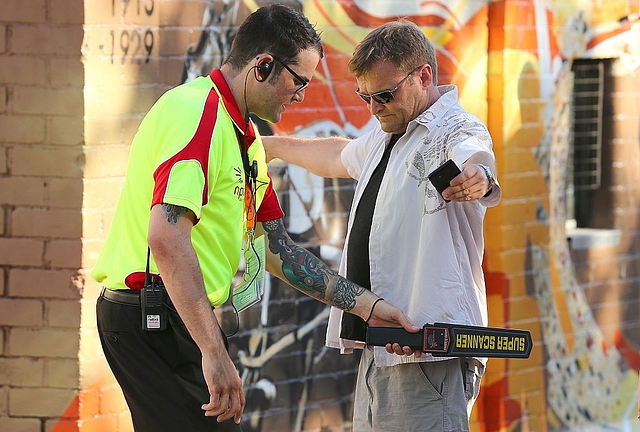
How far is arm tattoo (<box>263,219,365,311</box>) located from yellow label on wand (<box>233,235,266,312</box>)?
10.1 inches

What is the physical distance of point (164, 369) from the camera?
138 inches

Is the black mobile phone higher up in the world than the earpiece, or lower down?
lower down

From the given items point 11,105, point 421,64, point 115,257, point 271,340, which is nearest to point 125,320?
Answer: point 115,257

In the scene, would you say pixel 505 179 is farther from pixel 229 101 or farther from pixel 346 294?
pixel 229 101

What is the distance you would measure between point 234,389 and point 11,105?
2129 mm

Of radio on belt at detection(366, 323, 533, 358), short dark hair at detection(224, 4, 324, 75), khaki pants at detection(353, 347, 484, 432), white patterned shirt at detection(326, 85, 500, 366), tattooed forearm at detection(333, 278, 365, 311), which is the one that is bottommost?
khaki pants at detection(353, 347, 484, 432)

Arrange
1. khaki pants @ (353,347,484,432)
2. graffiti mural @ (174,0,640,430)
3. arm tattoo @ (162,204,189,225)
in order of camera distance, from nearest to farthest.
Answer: arm tattoo @ (162,204,189,225) < khaki pants @ (353,347,484,432) < graffiti mural @ (174,0,640,430)

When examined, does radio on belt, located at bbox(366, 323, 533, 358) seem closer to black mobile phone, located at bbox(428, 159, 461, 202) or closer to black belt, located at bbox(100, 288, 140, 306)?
black mobile phone, located at bbox(428, 159, 461, 202)

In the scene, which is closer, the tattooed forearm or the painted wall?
the tattooed forearm

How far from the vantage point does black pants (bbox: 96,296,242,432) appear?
351 centimetres

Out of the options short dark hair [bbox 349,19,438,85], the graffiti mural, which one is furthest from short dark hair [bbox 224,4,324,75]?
the graffiti mural

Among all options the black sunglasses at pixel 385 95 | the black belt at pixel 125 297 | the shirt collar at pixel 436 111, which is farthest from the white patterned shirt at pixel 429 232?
the black belt at pixel 125 297

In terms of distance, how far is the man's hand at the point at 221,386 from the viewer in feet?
10.8

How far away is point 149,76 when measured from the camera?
5016mm
